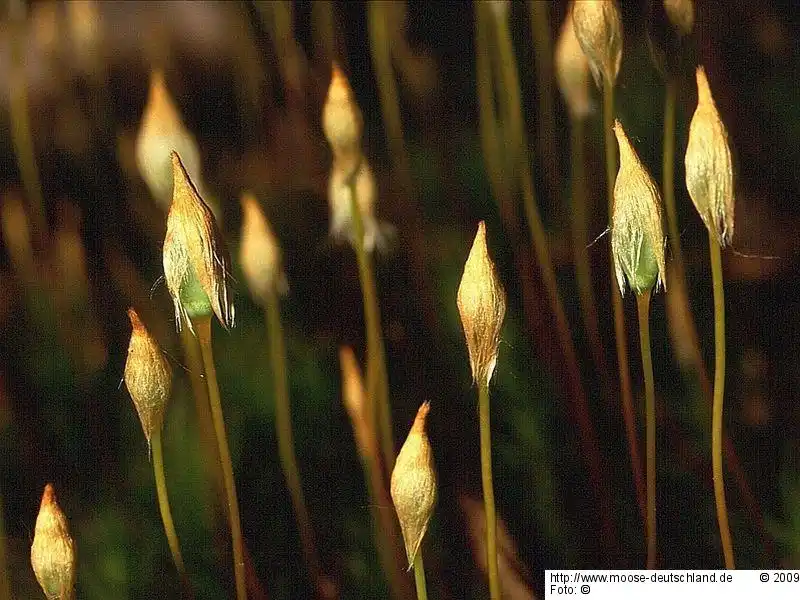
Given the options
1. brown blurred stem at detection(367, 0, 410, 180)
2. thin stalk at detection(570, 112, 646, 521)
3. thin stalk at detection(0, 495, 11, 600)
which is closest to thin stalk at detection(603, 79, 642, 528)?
thin stalk at detection(570, 112, 646, 521)

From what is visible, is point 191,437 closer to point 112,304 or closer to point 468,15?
point 112,304

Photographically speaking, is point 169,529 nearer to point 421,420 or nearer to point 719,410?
point 421,420

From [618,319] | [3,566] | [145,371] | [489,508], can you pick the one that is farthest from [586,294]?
[3,566]

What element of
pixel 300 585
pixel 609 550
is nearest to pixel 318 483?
pixel 300 585

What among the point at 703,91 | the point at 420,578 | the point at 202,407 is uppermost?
the point at 703,91

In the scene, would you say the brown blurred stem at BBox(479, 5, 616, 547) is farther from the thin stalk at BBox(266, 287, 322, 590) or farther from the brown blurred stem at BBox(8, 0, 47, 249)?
the brown blurred stem at BBox(8, 0, 47, 249)

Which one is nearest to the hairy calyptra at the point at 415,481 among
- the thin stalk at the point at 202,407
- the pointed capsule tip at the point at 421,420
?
the pointed capsule tip at the point at 421,420

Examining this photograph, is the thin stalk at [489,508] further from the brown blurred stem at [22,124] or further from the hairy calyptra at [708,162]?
the brown blurred stem at [22,124]
